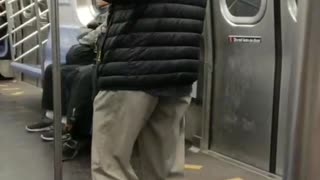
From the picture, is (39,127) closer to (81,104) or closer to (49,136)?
(49,136)

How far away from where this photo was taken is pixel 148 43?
158 cm

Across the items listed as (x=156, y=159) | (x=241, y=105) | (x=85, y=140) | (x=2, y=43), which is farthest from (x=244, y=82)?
(x=2, y=43)

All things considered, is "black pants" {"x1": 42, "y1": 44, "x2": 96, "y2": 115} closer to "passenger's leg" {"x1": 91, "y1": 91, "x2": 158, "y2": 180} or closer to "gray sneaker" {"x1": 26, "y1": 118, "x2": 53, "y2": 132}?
"gray sneaker" {"x1": 26, "y1": 118, "x2": 53, "y2": 132}

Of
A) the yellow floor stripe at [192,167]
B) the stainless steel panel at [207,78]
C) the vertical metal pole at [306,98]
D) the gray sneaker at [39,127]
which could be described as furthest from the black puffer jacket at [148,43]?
the gray sneaker at [39,127]

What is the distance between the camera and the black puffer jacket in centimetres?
158

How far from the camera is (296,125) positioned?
46 cm

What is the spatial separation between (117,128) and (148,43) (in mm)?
316

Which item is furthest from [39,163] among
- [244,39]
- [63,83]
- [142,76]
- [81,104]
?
[142,76]

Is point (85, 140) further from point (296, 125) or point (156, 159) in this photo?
point (296, 125)

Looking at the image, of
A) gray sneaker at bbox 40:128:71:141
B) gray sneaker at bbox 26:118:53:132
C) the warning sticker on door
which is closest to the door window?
the warning sticker on door

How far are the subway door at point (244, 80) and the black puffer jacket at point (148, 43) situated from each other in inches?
60.5

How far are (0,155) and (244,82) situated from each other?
6.20ft

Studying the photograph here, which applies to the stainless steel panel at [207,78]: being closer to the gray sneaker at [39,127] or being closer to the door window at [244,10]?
the door window at [244,10]

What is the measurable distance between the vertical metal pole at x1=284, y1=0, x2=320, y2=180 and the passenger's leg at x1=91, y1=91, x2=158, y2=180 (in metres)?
1.16
